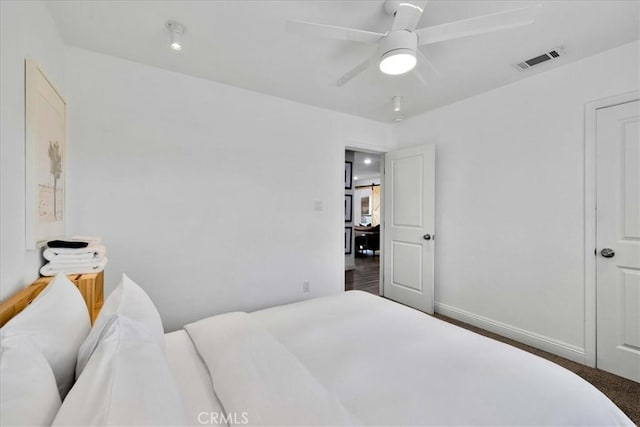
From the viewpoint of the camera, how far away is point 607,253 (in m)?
2.07

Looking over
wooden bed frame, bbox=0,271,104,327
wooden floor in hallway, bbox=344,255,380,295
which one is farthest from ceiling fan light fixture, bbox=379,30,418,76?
wooden floor in hallway, bbox=344,255,380,295

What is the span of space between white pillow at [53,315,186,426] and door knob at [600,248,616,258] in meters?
2.90

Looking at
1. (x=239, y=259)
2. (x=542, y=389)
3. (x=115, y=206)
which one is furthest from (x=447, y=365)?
(x=115, y=206)

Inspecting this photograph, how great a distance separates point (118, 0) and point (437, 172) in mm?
3190

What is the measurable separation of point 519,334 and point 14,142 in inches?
149

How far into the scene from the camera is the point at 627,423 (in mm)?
943

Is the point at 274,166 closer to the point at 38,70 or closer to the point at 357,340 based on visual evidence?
the point at 38,70

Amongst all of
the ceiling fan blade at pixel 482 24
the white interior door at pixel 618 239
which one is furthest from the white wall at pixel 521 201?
the ceiling fan blade at pixel 482 24

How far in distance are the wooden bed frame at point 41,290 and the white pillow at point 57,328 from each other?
0.45ft

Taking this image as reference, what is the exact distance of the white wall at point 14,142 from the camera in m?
1.13

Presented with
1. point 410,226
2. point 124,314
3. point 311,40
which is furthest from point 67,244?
point 410,226

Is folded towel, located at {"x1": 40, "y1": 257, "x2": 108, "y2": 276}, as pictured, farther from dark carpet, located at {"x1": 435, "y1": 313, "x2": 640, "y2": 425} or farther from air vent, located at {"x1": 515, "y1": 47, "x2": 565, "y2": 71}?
air vent, located at {"x1": 515, "y1": 47, "x2": 565, "y2": 71}

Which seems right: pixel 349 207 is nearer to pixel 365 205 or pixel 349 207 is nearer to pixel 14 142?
pixel 365 205

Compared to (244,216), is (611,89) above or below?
above
